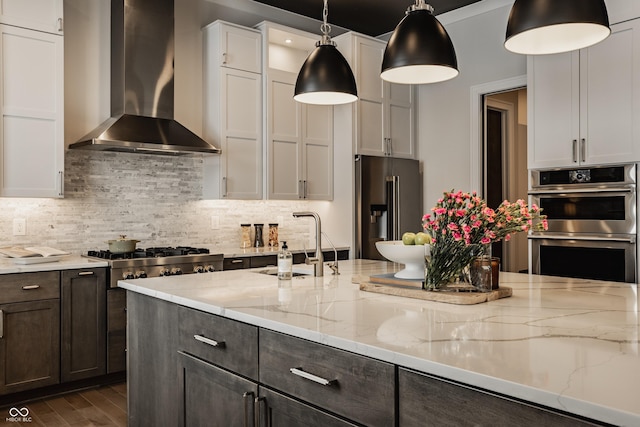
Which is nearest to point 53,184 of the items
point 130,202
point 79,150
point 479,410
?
point 79,150

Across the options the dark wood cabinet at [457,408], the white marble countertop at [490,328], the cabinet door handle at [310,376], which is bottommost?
the cabinet door handle at [310,376]

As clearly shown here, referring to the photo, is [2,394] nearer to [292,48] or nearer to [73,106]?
[73,106]

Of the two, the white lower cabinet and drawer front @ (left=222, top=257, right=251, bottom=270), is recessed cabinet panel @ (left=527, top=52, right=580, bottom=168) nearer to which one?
the white lower cabinet

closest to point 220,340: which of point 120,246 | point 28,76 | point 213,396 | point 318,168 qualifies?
point 213,396

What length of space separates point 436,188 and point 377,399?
14.5 ft

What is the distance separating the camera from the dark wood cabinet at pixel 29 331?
3426 mm

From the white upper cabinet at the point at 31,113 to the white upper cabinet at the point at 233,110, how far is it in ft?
4.18

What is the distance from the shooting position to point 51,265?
358cm

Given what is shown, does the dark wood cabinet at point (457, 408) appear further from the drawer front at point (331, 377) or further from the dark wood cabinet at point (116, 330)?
the dark wood cabinet at point (116, 330)

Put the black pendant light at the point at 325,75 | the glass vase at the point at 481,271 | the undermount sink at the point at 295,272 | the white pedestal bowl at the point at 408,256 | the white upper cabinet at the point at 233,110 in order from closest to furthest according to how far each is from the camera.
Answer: the glass vase at the point at 481,271 → the white pedestal bowl at the point at 408,256 → the black pendant light at the point at 325,75 → the undermount sink at the point at 295,272 → the white upper cabinet at the point at 233,110

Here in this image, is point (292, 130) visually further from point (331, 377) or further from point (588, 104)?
point (331, 377)

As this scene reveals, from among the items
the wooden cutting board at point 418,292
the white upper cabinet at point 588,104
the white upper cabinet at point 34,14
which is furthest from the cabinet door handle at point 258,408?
the white upper cabinet at point 34,14

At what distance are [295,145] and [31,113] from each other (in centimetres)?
225

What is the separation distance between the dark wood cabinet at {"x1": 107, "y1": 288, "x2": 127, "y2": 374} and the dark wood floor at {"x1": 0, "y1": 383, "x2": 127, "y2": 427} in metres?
0.18
